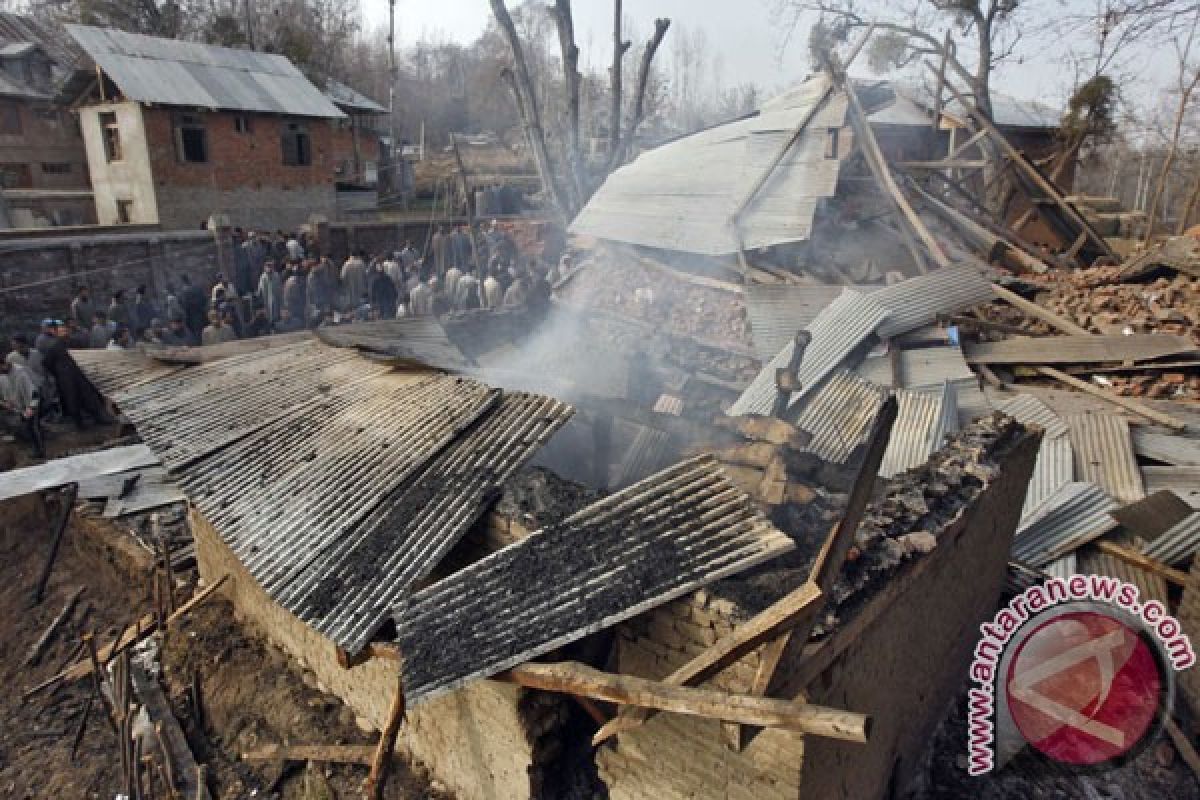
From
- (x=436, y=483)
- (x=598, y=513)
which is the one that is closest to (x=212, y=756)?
(x=436, y=483)

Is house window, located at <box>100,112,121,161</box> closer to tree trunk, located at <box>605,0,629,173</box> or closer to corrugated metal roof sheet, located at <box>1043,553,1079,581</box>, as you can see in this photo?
tree trunk, located at <box>605,0,629,173</box>

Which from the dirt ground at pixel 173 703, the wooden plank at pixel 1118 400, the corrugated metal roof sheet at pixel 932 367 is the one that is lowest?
the dirt ground at pixel 173 703

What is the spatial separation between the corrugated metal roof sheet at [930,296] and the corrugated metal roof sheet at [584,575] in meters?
6.67

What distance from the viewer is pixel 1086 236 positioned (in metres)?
13.8

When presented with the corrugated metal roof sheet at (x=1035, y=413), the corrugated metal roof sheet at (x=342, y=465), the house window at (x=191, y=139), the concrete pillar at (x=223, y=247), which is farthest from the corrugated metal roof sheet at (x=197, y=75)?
the corrugated metal roof sheet at (x=1035, y=413)

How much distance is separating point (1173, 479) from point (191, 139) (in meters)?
23.8

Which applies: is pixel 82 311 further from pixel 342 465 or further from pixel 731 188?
pixel 731 188

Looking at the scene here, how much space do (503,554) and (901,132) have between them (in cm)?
1620

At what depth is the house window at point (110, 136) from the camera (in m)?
20.8

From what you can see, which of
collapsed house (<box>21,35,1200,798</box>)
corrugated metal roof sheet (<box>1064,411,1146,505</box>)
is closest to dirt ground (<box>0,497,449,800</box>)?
collapsed house (<box>21,35,1200,798</box>)

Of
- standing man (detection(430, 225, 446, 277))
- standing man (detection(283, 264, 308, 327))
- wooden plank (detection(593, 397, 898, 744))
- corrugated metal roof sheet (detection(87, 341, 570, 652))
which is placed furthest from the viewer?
standing man (detection(430, 225, 446, 277))

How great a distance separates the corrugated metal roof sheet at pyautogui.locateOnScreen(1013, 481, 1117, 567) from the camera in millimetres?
7090

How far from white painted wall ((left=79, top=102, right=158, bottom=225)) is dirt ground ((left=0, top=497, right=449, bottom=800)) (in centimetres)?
1559

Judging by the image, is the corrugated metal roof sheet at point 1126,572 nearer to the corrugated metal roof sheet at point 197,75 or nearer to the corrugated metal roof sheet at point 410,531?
the corrugated metal roof sheet at point 410,531
